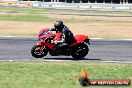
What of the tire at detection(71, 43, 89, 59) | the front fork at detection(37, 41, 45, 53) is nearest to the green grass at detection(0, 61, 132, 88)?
the front fork at detection(37, 41, 45, 53)

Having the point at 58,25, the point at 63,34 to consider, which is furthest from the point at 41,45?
the point at 58,25

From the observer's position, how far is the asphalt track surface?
65.1ft

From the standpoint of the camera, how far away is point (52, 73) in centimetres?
1496

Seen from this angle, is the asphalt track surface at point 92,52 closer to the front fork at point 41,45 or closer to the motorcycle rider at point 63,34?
the front fork at point 41,45

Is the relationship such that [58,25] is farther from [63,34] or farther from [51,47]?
[51,47]

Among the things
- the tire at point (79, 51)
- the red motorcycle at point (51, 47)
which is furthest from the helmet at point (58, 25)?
the tire at point (79, 51)

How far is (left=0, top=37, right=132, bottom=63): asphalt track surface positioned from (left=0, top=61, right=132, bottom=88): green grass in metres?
1.88

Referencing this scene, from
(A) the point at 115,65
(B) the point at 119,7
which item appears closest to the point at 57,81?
(A) the point at 115,65

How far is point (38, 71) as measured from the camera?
50.4 feet

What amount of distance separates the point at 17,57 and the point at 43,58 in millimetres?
1261

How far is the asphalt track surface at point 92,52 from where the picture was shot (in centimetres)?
1983

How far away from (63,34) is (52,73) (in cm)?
453

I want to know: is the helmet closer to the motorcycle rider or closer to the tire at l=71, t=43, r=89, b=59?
the motorcycle rider

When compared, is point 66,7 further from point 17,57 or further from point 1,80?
point 1,80
